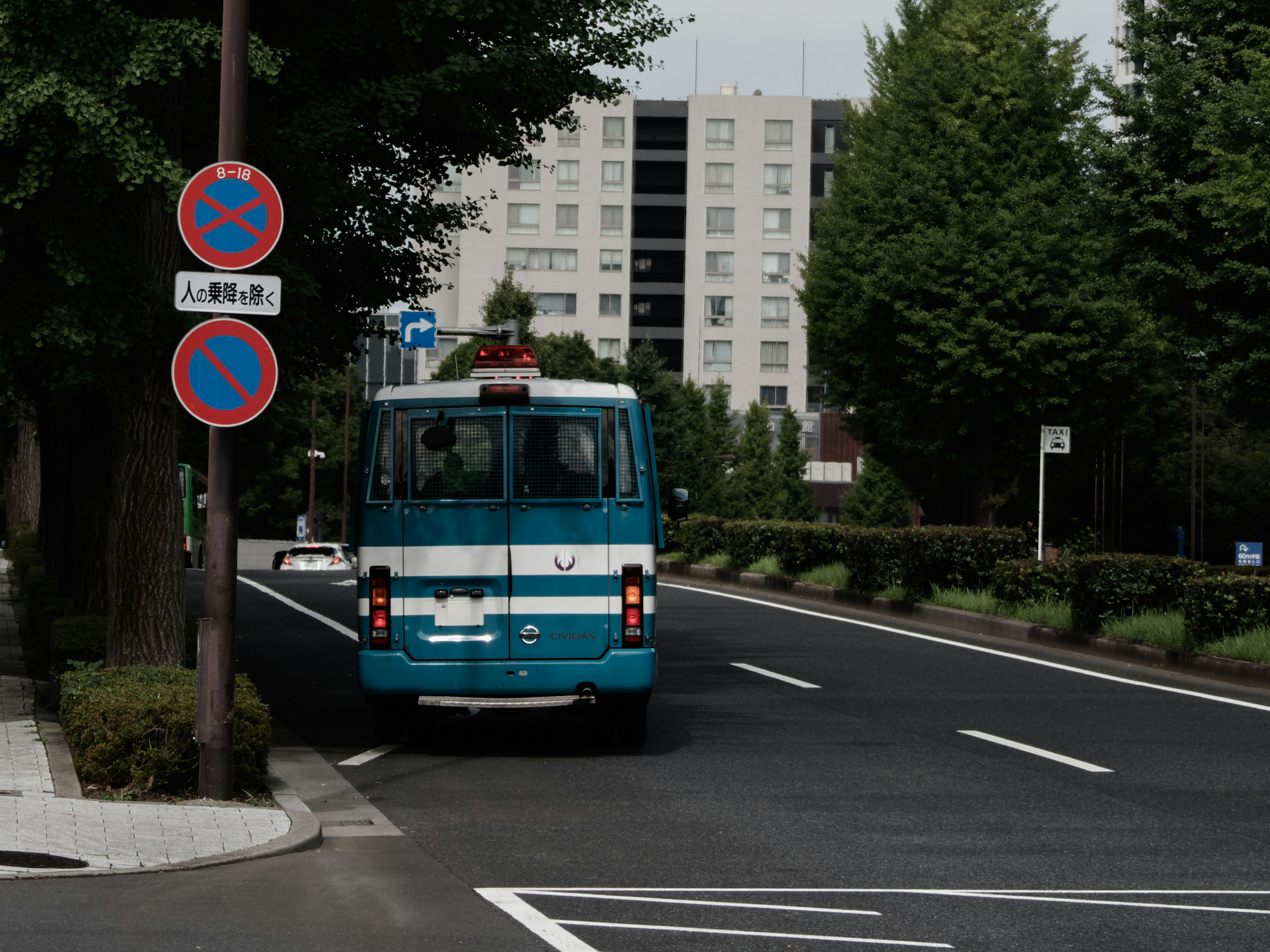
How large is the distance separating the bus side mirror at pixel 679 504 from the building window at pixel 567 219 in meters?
92.2

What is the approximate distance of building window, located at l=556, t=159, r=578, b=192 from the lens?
103250 mm

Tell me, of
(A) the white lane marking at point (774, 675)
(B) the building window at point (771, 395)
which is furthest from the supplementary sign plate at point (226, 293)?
(B) the building window at point (771, 395)

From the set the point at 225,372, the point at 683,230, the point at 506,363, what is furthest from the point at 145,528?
the point at 683,230

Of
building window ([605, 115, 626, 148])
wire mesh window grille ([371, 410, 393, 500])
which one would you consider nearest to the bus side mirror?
wire mesh window grille ([371, 410, 393, 500])

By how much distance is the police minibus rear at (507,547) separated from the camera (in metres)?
11.4

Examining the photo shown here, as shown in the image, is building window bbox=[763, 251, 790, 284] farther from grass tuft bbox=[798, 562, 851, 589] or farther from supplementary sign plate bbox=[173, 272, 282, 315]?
supplementary sign plate bbox=[173, 272, 282, 315]

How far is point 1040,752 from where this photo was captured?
463 inches

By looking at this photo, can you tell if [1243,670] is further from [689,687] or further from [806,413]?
[806,413]

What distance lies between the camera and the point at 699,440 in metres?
80.7

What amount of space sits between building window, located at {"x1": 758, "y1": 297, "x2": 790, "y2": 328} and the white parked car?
56202 mm

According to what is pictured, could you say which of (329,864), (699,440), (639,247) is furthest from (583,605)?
(639,247)

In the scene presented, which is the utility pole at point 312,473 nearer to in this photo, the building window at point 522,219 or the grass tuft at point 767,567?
the building window at point 522,219

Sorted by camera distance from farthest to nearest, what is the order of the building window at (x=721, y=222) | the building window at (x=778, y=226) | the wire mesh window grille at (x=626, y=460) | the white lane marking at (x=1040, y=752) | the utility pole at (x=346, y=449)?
1. the building window at (x=721, y=222)
2. the building window at (x=778, y=226)
3. the utility pole at (x=346, y=449)
4. the wire mesh window grille at (x=626, y=460)
5. the white lane marking at (x=1040, y=752)

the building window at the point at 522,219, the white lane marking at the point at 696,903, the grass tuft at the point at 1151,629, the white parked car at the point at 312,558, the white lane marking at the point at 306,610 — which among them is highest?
the building window at the point at 522,219
